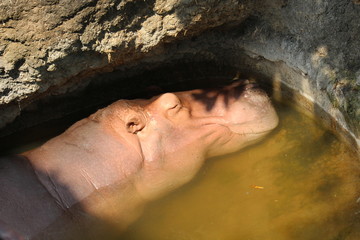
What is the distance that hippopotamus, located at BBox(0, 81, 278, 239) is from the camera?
384 cm

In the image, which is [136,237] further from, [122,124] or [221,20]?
[221,20]

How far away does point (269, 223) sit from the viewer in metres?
3.91

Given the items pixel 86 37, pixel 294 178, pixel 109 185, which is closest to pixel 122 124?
pixel 109 185

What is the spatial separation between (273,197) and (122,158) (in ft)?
4.42

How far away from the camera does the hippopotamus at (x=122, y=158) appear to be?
3.84 meters

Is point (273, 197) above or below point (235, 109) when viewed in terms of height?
below

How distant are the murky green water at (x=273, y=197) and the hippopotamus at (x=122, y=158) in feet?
0.46

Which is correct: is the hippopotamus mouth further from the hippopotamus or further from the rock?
the rock

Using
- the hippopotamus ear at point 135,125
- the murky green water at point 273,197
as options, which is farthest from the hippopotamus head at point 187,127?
the murky green water at point 273,197

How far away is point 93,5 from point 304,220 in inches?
92.9

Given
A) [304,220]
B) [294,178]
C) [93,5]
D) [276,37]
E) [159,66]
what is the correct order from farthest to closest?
[159,66] < [276,37] < [294,178] < [304,220] < [93,5]

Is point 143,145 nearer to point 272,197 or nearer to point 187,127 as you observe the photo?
point 187,127

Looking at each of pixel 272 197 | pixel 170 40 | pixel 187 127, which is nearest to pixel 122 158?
pixel 187 127

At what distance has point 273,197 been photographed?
13.5 feet
